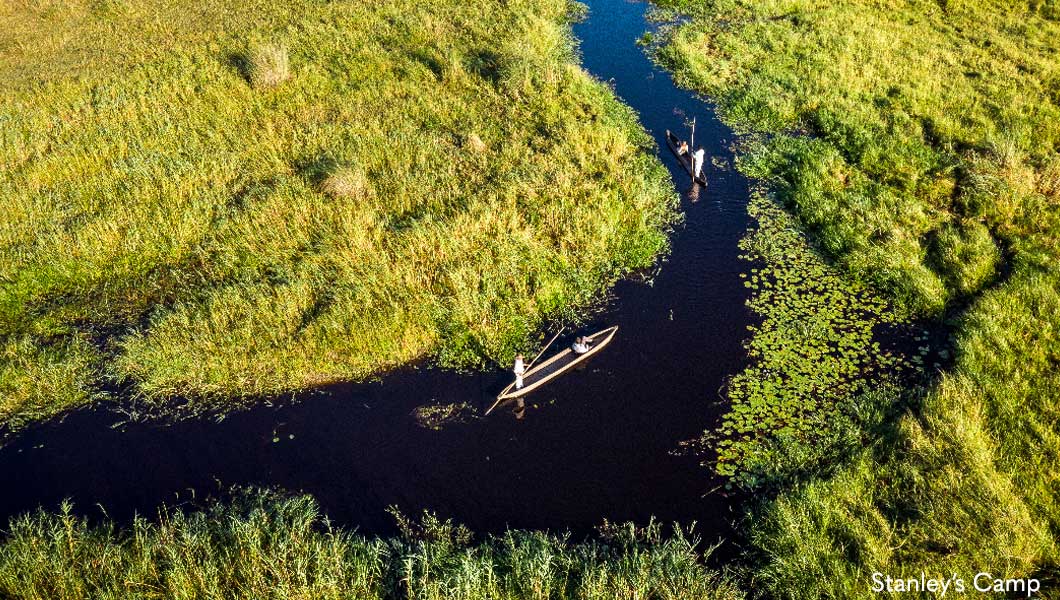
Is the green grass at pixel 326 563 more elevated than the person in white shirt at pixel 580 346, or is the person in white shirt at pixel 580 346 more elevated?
the person in white shirt at pixel 580 346

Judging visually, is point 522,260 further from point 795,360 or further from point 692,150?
point 692,150

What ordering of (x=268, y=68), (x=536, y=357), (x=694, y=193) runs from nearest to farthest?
(x=536, y=357), (x=694, y=193), (x=268, y=68)

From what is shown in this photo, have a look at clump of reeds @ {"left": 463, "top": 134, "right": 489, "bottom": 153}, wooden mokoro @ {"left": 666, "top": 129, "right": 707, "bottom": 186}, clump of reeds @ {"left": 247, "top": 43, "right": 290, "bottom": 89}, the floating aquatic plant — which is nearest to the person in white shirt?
the floating aquatic plant

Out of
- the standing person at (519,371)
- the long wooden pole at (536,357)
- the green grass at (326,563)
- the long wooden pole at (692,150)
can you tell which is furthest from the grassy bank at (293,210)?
the green grass at (326,563)

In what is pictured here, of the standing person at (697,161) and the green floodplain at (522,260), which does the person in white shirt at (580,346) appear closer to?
the green floodplain at (522,260)

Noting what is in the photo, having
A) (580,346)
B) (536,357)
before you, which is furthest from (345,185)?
(580,346)

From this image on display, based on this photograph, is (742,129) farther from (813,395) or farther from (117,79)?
(117,79)

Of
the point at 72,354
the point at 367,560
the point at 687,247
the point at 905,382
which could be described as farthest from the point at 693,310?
the point at 72,354

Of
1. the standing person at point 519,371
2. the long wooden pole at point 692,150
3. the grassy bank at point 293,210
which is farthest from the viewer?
the long wooden pole at point 692,150
